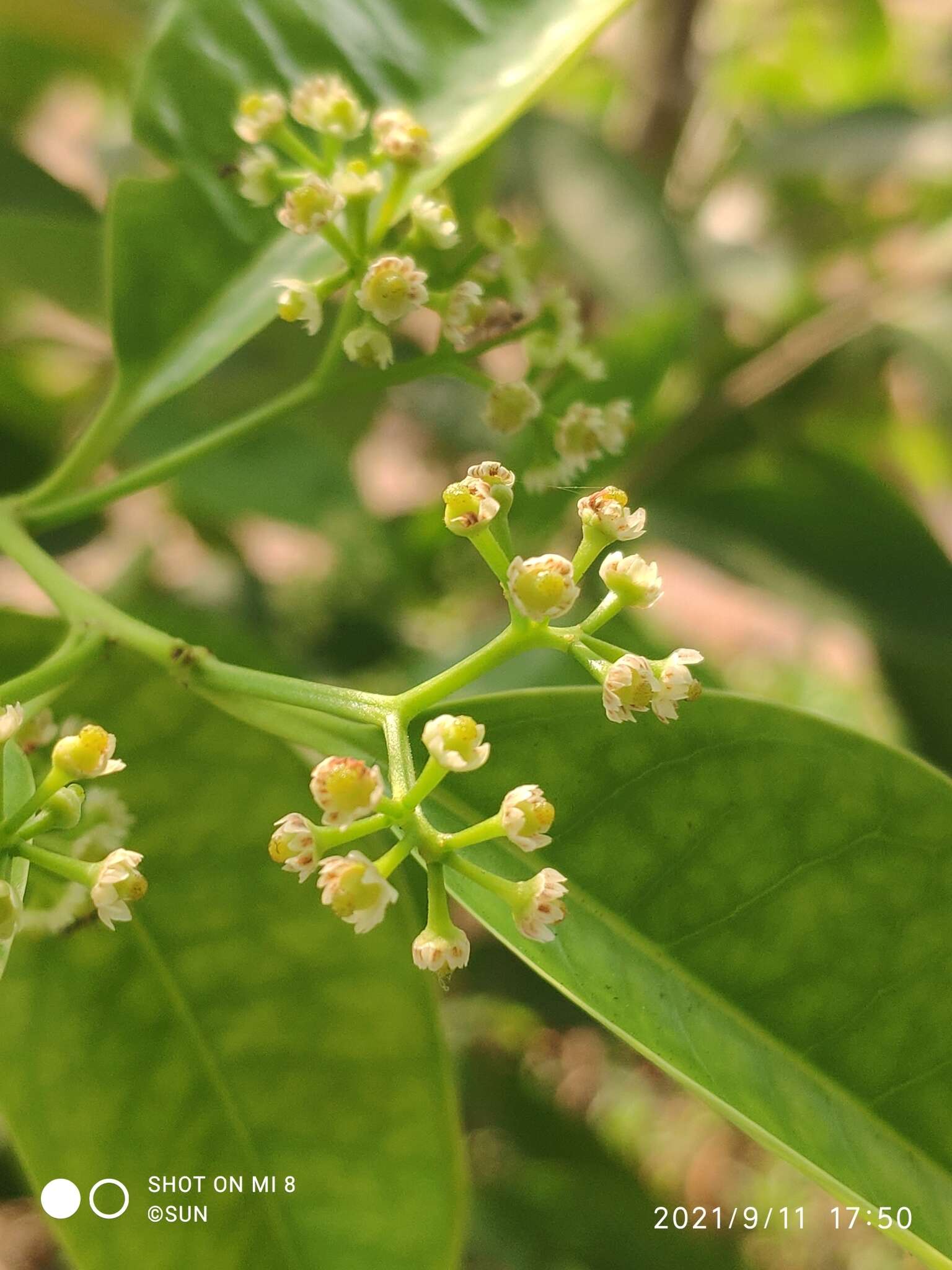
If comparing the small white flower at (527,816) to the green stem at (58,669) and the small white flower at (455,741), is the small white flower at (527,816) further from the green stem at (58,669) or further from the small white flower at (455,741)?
the green stem at (58,669)

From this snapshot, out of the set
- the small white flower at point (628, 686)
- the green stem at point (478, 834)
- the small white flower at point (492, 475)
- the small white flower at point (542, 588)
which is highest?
the small white flower at point (492, 475)

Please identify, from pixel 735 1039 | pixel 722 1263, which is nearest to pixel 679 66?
pixel 735 1039

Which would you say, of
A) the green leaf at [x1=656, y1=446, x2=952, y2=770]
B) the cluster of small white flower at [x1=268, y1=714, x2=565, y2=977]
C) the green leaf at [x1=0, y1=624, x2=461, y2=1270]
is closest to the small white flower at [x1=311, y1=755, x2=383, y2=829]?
the cluster of small white flower at [x1=268, y1=714, x2=565, y2=977]

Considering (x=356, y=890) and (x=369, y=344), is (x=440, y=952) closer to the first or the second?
(x=356, y=890)

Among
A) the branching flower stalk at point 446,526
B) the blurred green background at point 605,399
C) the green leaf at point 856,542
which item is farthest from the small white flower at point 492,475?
the green leaf at point 856,542

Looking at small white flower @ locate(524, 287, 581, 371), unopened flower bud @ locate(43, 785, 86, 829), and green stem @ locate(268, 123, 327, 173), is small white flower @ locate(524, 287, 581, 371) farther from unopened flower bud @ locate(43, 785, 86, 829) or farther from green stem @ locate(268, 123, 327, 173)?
unopened flower bud @ locate(43, 785, 86, 829)
